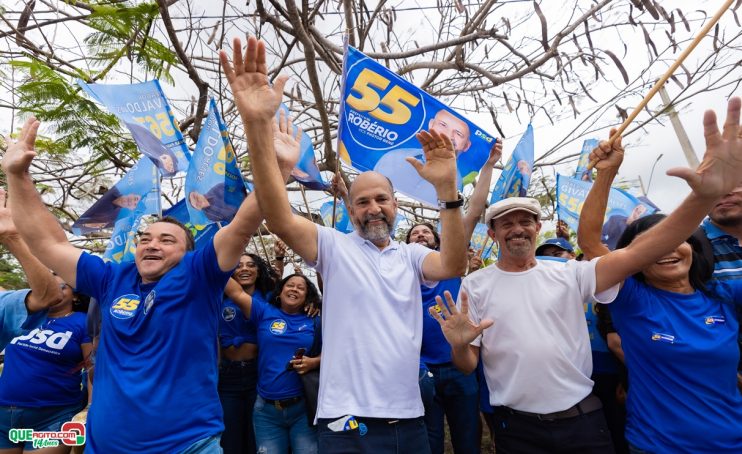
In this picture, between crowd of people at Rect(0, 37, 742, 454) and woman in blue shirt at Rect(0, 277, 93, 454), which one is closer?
crowd of people at Rect(0, 37, 742, 454)

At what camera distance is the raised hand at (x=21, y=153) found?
196cm

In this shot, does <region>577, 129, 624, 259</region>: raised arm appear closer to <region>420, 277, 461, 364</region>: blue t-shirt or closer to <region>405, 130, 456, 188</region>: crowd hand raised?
<region>405, 130, 456, 188</region>: crowd hand raised

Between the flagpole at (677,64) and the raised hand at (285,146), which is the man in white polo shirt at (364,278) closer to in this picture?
the raised hand at (285,146)

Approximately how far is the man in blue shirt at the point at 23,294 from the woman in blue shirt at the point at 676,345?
283 centimetres

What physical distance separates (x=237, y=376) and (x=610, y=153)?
288cm

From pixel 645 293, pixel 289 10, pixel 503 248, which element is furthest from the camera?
pixel 289 10

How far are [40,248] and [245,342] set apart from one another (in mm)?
1644

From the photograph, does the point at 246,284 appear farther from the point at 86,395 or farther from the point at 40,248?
the point at 40,248

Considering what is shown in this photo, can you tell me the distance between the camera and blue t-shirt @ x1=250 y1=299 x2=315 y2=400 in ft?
9.42

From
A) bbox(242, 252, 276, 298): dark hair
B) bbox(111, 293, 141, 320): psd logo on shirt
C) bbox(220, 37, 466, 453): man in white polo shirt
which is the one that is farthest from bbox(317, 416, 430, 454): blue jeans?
bbox(242, 252, 276, 298): dark hair

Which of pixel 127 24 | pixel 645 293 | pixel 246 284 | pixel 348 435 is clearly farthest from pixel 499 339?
pixel 127 24

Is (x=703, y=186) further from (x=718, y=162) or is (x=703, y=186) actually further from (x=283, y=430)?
(x=283, y=430)

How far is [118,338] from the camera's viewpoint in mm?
1835

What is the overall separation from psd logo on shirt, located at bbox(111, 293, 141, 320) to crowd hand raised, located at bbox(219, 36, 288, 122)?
0.99m
